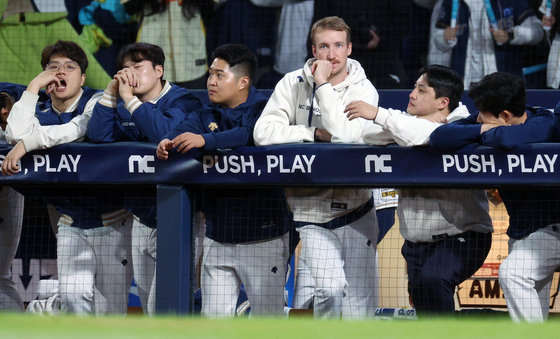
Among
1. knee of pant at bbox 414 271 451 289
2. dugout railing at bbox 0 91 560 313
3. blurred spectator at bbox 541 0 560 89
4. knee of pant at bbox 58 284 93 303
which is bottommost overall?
knee of pant at bbox 58 284 93 303

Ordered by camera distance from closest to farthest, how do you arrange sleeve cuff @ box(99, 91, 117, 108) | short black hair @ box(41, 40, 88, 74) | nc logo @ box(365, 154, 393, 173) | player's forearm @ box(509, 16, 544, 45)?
nc logo @ box(365, 154, 393, 173)
sleeve cuff @ box(99, 91, 117, 108)
short black hair @ box(41, 40, 88, 74)
player's forearm @ box(509, 16, 544, 45)

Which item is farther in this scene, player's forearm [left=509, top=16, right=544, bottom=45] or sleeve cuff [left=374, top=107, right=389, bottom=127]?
player's forearm [left=509, top=16, right=544, bottom=45]

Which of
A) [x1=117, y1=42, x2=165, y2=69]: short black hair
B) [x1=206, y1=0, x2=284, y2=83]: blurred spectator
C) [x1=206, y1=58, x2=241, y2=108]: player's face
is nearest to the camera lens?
[x1=206, y1=58, x2=241, y2=108]: player's face

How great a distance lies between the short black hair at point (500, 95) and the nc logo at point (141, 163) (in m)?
1.51

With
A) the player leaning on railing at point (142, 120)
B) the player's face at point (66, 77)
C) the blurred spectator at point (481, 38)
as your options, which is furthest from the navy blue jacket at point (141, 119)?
the blurred spectator at point (481, 38)

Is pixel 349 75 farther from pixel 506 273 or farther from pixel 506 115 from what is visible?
pixel 506 273

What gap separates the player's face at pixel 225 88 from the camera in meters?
4.18

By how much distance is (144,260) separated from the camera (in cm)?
400

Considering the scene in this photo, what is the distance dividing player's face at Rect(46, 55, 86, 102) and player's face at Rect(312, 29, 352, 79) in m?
1.32

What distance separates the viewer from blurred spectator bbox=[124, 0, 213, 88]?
6.86 metres

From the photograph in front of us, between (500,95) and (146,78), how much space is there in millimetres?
1812

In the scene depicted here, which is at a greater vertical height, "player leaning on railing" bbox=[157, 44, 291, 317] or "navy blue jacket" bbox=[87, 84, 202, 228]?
"navy blue jacket" bbox=[87, 84, 202, 228]

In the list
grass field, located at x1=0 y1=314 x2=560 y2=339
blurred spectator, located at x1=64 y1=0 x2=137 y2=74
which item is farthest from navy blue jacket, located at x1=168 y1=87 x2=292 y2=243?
blurred spectator, located at x1=64 y1=0 x2=137 y2=74

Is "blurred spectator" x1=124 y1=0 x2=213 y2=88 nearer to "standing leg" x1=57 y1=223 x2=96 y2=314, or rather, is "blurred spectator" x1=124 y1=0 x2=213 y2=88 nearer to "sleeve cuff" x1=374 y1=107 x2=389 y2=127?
"standing leg" x1=57 y1=223 x2=96 y2=314
